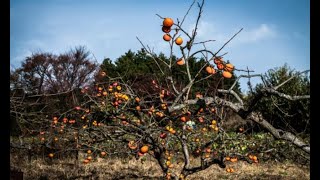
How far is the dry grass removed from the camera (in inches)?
277

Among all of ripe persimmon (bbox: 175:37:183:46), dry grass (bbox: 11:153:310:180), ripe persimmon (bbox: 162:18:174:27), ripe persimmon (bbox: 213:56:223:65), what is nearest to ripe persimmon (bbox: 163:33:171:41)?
ripe persimmon (bbox: 175:37:183:46)

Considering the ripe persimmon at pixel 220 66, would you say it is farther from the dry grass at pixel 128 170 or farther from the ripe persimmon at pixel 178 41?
the dry grass at pixel 128 170

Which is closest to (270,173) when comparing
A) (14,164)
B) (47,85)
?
(14,164)

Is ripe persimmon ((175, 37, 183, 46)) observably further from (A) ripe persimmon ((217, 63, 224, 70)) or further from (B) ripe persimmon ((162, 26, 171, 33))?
(A) ripe persimmon ((217, 63, 224, 70))

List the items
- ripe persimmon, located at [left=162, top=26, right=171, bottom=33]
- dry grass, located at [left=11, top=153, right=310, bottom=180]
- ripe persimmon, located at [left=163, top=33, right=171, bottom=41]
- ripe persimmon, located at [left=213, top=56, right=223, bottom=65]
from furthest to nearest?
dry grass, located at [left=11, top=153, right=310, bottom=180], ripe persimmon, located at [left=163, top=33, right=171, bottom=41], ripe persimmon, located at [left=162, top=26, right=171, bottom=33], ripe persimmon, located at [left=213, top=56, right=223, bottom=65]

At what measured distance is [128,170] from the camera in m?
7.85

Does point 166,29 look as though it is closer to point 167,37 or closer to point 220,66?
point 167,37

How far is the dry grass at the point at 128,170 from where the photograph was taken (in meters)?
7.04

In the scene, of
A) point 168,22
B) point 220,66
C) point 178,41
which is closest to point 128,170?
point 178,41

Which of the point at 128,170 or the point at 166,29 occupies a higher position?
the point at 166,29

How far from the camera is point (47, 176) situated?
702 cm

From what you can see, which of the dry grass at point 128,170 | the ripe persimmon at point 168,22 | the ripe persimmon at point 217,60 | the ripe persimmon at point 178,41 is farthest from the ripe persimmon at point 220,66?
the dry grass at point 128,170
